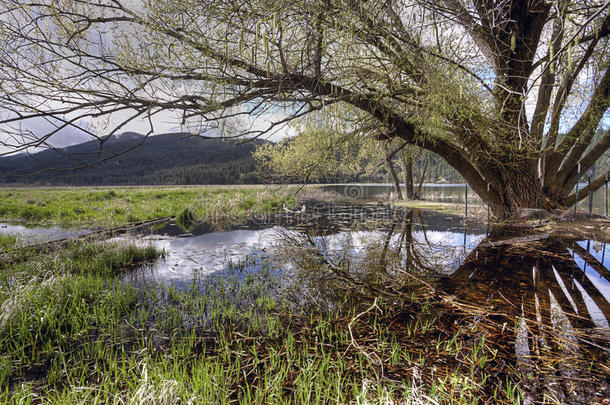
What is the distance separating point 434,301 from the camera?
313cm

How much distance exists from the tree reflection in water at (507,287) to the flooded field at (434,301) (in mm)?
13

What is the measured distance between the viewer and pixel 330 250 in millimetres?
5945

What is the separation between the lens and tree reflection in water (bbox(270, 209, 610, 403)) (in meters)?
1.98

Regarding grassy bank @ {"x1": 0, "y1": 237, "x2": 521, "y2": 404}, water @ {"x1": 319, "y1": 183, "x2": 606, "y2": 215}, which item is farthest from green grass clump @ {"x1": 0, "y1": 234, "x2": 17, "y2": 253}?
water @ {"x1": 319, "y1": 183, "x2": 606, "y2": 215}

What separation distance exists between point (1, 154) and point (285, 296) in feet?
11.1

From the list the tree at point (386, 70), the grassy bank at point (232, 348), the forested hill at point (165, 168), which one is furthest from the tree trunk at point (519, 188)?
the forested hill at point (165, 168)

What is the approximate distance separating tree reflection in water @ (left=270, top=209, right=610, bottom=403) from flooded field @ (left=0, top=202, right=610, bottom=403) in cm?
1

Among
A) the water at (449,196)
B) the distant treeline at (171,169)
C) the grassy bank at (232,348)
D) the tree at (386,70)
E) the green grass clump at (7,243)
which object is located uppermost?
the distant treeline at (171,169)

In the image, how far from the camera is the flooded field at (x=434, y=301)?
1.90 metres

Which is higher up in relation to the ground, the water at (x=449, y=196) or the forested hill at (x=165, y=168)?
the forested hill at (x=165, y=168)

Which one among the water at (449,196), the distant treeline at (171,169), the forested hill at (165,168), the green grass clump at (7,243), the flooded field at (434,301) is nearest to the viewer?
the flooded field at (434,301)

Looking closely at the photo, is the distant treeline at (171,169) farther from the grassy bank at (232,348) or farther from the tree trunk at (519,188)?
the grassy bank at (232,348)

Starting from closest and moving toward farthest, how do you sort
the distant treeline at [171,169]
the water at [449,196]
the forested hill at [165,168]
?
the water at [449,196] < the distant treeline at [171,169] < the forested hill at [165,168]

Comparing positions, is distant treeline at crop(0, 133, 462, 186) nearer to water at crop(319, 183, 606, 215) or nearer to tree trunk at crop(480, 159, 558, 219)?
water at crop(319, 183, 606, 215)
